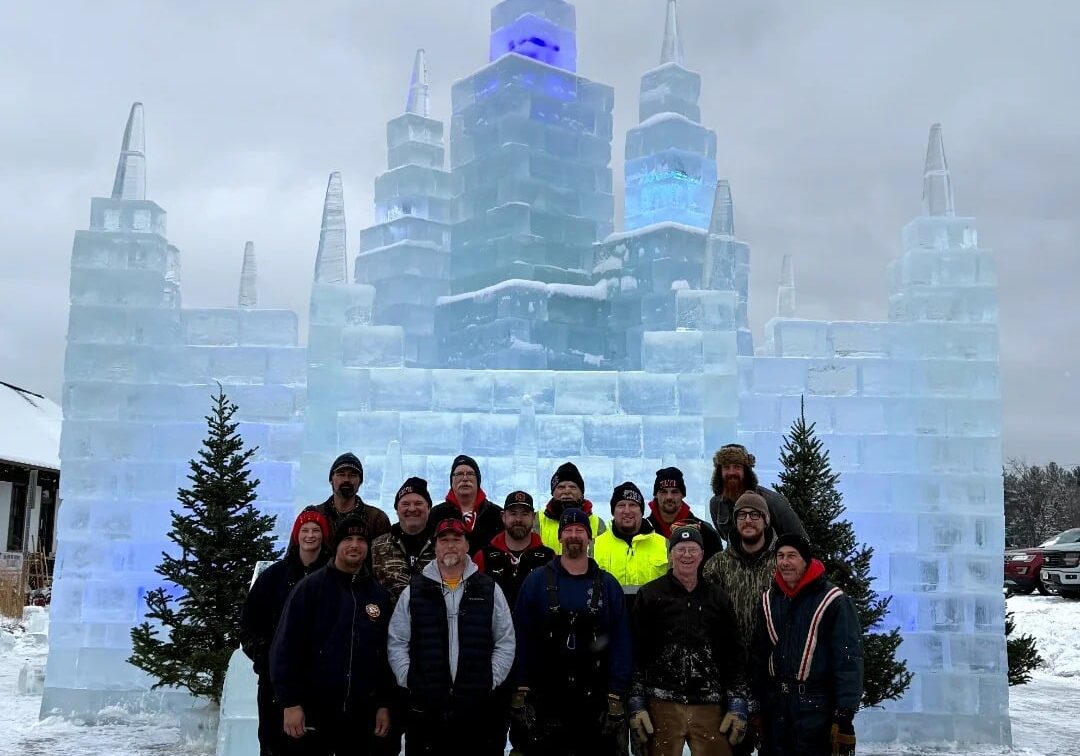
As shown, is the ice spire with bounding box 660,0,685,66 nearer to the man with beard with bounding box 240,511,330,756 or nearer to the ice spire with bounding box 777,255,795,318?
the ice spire with bounding box 777,255,795,318

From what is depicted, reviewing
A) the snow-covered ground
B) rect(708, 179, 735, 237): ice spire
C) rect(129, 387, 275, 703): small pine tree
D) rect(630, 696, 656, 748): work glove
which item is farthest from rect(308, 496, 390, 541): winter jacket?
rect(708, 179, 735, 237): ice spire

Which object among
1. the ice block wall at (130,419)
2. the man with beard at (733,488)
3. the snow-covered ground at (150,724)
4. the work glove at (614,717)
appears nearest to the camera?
the work glove at (614,717)

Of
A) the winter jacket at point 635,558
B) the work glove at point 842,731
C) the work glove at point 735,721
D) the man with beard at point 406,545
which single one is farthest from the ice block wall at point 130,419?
the work glove at point 842,731

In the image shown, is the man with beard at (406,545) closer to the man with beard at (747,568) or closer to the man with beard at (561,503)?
the man with beard at (561,503)

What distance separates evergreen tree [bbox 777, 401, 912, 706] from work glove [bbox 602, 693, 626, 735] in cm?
457

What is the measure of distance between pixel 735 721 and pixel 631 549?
3.84 ft

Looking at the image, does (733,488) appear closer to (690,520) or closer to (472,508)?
(690,520)

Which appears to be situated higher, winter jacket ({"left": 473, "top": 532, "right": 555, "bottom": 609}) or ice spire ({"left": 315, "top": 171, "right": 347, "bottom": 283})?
ice spire ({"left": 315, "top": 171, "right": 347, "bottom": 283})

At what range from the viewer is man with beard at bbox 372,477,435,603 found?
18.3 ft

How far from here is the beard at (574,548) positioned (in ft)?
17.4

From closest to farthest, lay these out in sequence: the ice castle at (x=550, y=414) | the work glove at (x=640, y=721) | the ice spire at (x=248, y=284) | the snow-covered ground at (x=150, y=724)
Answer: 1. the work glove at (x=640, y=721)
2. the snow-covered ground at (x=150, y=724)
3. the ice castle at (x=550, y=414)
4. the ice spire at (x=248, y=284)

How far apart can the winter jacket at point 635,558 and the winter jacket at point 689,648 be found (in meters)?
0.55

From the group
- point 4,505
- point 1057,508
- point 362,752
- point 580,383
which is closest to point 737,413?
point 580,383

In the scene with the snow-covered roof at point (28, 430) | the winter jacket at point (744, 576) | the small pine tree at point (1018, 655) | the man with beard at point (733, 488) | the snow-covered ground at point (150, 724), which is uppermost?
the snow-covered roof at point (28, 430)
